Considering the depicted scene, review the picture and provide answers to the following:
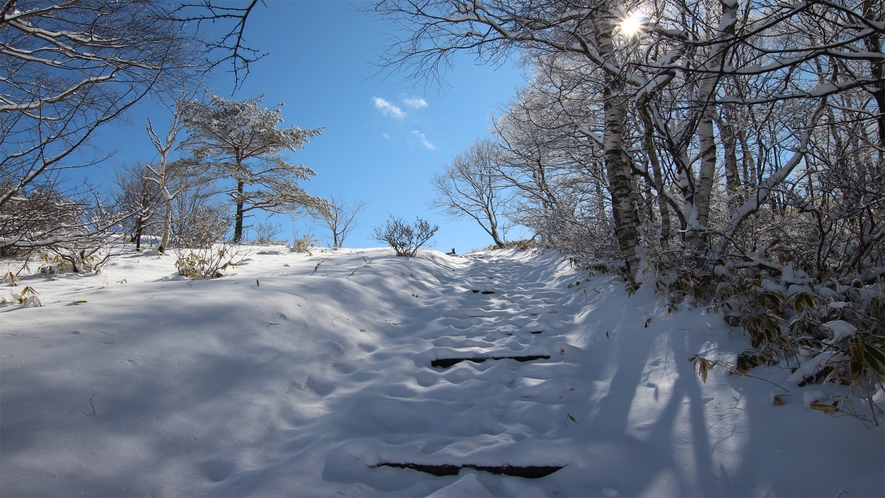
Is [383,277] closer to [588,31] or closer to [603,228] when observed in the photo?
[603,228]

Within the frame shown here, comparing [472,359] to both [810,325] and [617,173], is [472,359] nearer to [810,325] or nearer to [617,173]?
[810,325]

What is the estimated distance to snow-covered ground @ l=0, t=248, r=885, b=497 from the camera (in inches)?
58.6

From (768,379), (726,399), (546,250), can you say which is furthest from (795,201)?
(546,250)

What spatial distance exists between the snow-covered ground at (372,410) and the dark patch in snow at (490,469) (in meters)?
0.01

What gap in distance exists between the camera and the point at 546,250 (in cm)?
974

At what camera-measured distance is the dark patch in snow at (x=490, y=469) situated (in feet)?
5.45

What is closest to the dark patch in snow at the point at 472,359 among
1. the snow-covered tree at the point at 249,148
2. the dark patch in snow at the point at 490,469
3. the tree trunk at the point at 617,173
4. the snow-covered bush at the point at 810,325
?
the snow-covered bush at the point at 810,325

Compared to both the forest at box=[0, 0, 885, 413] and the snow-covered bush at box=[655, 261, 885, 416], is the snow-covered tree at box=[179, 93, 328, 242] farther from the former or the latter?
the snow-covered bush at box=[655, 261, 885, 416]

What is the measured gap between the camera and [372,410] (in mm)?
2191

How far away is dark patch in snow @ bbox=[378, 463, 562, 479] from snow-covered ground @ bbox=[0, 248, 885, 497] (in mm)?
11

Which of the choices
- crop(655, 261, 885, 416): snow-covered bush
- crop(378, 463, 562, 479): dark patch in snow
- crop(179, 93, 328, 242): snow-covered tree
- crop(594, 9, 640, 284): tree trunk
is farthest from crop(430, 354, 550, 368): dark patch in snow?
crop(179, 93, 328, 242): snow-covered tree

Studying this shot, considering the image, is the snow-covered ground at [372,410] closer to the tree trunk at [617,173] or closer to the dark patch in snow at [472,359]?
the dark patch in snow at [472,359]

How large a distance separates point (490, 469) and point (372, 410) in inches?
33.0

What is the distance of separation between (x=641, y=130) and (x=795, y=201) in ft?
13.9
